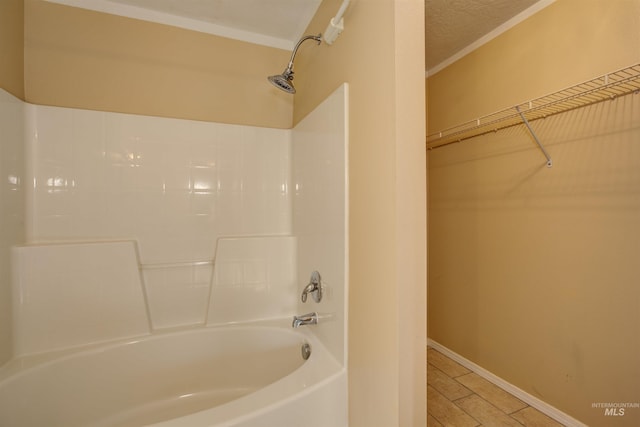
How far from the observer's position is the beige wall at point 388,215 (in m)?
0.89

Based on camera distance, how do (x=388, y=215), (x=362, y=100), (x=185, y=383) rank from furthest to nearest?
(x=185, y=383) < (x=362, y=100) < (x=388, y=215)

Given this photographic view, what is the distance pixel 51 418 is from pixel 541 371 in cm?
263

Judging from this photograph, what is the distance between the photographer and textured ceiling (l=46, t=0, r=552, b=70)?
5.32 ft

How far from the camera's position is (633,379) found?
1.28 m

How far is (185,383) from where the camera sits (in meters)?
1.56

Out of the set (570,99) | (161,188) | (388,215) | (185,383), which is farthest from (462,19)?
(185,383)

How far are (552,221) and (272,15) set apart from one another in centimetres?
215

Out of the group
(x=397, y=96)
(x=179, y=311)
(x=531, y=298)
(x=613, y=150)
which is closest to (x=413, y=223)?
(x=397, y=96)

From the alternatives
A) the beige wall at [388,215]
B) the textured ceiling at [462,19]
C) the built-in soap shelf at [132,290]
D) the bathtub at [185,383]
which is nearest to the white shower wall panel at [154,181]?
the built-in soap shelf at [132,290]

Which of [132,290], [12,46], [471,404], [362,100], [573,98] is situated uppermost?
[12,46]

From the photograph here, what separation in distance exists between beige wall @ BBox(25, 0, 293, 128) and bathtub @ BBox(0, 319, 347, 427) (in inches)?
55.2

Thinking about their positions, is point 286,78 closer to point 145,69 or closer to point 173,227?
point 145,69

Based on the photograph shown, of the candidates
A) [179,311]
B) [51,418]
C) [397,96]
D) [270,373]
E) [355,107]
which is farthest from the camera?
[179,311]

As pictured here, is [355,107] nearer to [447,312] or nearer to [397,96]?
[397,96]
